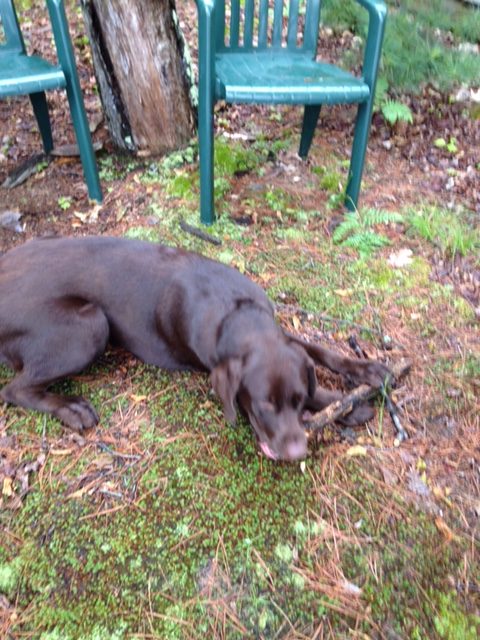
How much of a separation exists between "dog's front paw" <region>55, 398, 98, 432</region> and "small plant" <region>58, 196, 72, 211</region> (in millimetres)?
2008

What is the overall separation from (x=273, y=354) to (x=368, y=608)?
1.02 m

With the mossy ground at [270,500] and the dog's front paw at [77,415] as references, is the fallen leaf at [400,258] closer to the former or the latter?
the mossy ground at [270,500]

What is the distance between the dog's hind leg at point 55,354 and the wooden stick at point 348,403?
1083 mm

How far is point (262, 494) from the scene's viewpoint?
232 cm

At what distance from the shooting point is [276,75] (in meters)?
3.55

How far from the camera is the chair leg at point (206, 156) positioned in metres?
3.46

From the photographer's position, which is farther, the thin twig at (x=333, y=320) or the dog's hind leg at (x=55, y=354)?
the thin twig at (x=333, y=320)

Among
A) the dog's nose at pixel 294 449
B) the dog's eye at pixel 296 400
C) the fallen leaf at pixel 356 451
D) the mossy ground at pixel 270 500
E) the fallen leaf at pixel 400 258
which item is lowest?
the mossy ground at pixel 270 500

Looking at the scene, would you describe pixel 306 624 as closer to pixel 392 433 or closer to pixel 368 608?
pixel 368 608

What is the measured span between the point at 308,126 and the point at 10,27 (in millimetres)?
2403

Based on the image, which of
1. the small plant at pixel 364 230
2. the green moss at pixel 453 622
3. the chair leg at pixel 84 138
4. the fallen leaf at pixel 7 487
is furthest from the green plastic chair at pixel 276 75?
the green moss at pixel 453 622

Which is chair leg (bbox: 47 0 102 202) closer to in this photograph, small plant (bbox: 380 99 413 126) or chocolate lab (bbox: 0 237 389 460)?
chocolate lab (bbox: 0 237 389 460)

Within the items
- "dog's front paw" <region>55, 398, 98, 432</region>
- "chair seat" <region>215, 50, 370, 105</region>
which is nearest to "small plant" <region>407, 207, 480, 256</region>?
"chair seat" <region>215, 50, 370, 105</region>

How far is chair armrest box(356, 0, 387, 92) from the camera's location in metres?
3.36
